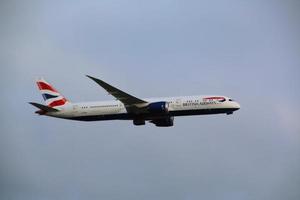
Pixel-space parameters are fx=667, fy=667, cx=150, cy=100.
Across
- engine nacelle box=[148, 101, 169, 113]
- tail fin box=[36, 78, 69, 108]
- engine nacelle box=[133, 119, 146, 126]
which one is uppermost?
tail fin box=[36, 78, 69, 108]

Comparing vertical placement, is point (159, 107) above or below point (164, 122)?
above

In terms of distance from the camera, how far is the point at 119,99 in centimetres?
8069

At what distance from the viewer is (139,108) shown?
8069 centimetres

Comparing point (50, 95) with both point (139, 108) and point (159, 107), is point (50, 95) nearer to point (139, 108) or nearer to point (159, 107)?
point (139, 108)

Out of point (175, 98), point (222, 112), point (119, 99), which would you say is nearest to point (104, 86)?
point (119, 99)

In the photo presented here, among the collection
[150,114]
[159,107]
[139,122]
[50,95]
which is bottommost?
[139,122]

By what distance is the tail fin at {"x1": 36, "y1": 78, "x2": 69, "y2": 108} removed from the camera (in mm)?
87625

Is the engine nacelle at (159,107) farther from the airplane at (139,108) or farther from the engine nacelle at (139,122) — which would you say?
the engine nacelle at (139,122)

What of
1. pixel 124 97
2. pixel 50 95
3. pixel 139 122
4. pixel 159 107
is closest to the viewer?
pixel 159 107

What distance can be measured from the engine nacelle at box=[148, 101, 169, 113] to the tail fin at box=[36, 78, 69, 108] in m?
13.4

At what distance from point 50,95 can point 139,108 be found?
15.1 meters

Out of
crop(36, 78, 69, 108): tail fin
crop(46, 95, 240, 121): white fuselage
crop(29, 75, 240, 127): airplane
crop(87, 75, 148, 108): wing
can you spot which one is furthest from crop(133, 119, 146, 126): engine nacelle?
crop(36, 78, 69, 108): tail fin

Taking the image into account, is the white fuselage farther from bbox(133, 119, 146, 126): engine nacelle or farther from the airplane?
bbox(133, 119, 146, 126): engine nacelle

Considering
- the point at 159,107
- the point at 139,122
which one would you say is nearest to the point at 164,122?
the point at 139,122
